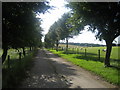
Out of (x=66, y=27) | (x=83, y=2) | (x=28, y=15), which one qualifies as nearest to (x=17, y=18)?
(x=28, y=15)

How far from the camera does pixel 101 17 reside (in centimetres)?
1212

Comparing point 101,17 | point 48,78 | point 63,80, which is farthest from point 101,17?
point 48,78

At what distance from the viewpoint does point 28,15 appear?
10484 millimetres

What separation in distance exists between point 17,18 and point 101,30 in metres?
7.25

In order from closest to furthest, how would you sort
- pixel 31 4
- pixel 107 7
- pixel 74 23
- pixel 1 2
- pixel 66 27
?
1. pixel 1 2
2. pixel 31 4
3. pixel 107 7
4. pixel 74 23
5. pixel 66 27

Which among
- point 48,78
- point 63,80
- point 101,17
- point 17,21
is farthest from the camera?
point 101,17

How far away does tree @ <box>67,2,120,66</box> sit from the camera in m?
11.8

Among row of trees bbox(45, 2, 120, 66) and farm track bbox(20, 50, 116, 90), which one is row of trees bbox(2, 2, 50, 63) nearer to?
farm track bbox(20, 50, 116, 90)

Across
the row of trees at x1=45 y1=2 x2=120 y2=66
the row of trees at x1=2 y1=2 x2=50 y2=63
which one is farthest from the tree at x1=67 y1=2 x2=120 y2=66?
the row of trees at x1=2 y1=2 x2=50 y2=63

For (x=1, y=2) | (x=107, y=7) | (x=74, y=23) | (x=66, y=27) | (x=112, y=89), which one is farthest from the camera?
(x=66, y=27)

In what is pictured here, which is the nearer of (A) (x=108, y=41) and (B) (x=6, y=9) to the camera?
(B) (x=6, y=9)

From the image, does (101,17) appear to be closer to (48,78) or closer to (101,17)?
(101,17)

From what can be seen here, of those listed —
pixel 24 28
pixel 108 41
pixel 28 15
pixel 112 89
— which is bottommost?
pixel 112 89

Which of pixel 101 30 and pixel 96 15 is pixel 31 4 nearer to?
pixel 96 15
